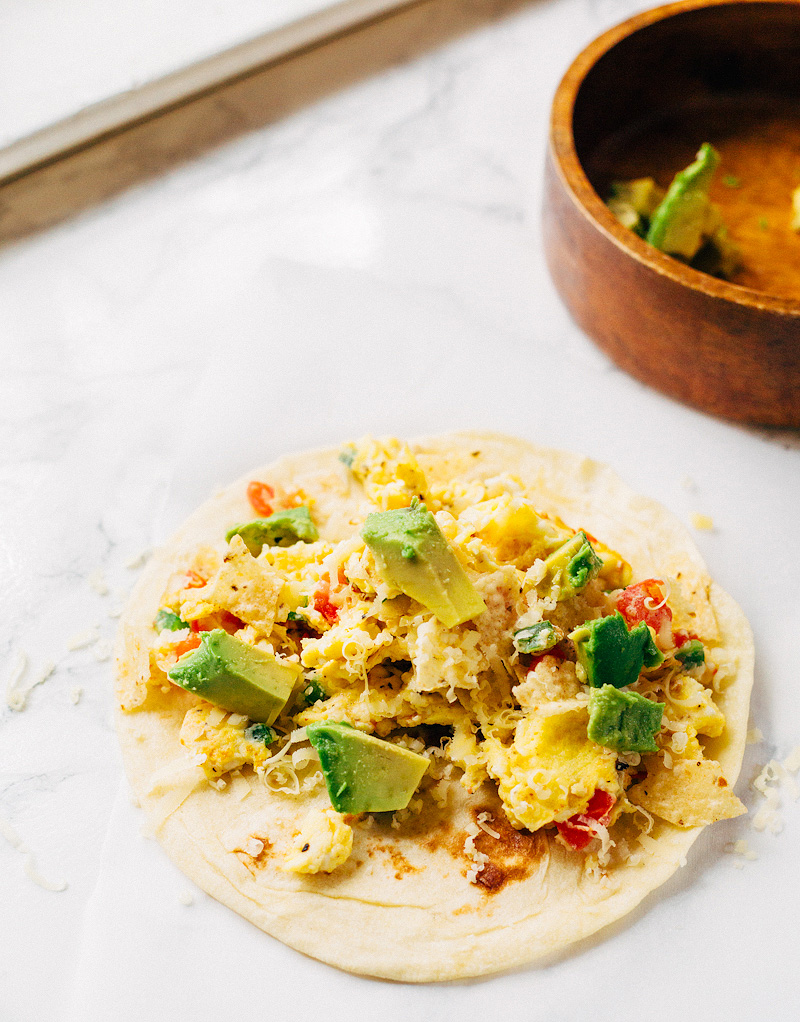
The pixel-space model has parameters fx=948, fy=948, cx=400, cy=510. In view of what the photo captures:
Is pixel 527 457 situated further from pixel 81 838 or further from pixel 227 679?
pixel 81 838

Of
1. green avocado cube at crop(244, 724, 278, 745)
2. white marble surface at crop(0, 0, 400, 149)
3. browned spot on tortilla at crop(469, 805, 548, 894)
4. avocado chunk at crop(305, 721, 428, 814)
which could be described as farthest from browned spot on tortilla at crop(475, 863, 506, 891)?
white marble surface at crop(0, 0, 400, 149)

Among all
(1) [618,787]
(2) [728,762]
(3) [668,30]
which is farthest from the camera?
(3) [668,30]

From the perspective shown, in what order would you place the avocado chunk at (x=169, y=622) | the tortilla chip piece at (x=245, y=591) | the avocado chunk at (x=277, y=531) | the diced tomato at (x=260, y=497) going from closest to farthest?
the tortilla chip piece at (x=245, y=591)
the avocado chunk at (x=169, y=622)
the avocado chunk at (x=277, y=531)
the diced tomato at (x=260, y=497)

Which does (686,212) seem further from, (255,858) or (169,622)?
(255,858)

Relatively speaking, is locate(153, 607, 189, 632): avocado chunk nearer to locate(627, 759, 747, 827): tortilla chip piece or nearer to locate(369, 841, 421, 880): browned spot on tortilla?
locate(369, 841, 421, 880): browned spot on tortilla

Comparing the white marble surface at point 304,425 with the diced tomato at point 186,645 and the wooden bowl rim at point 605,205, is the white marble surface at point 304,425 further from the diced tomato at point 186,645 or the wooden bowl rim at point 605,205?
the wooden bowl rim at point 605,205

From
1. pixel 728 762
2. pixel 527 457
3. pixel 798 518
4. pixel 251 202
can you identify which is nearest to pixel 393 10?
pixel 251 202

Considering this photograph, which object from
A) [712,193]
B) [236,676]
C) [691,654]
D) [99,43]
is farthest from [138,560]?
[99,43]

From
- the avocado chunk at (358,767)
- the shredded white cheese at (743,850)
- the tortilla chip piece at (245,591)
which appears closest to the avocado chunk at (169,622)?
the tortilla chip piece at (245,591)
